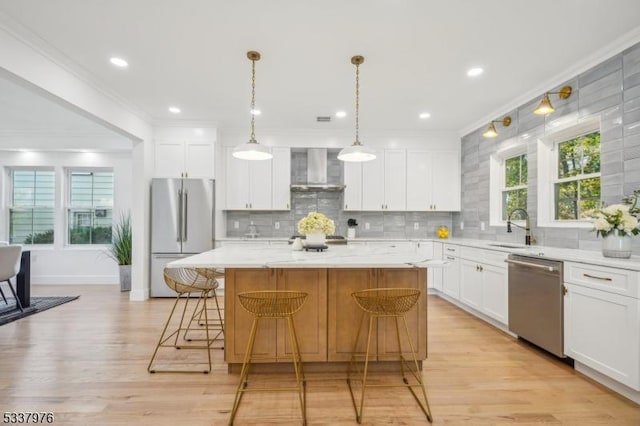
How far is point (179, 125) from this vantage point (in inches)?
194

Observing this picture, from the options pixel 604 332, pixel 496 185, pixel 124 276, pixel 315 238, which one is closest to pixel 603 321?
pixel 604 332

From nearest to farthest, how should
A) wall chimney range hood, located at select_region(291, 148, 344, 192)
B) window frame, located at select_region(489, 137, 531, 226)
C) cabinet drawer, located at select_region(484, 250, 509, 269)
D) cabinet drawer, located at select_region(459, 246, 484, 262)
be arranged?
cabinet drawer, located at select_region(484, 250, 509, 269)
cabinet drawer, located at select_region(459, 246, 484, 262)
window frame, located at select_region(489, 137, 531, 226)
wall chimney range hood, located at select_region(291, 148, 344, 192)

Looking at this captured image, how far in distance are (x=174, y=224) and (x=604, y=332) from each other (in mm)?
4975

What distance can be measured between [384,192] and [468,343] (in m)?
2.84

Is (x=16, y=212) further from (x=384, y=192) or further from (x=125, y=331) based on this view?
(x=384, y=192)

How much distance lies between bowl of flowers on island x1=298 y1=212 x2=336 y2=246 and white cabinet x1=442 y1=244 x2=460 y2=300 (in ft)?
7.11

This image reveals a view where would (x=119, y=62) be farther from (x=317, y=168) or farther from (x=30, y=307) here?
(x=30, y=307)

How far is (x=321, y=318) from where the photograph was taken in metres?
2.43

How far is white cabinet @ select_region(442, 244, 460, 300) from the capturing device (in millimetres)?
4320

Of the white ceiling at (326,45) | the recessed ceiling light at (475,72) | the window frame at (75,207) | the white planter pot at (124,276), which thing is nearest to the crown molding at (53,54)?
the white ceiling at (326,45)

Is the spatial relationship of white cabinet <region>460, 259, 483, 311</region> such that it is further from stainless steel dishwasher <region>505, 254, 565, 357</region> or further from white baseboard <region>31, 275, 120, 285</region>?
white baseboard <region>31, 275, 120, 285</region>

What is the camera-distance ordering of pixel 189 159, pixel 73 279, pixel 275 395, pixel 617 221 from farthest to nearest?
1. pixel 73 279
2. pixel 189 159
3. pixel 617 221
4. pixel 275 395

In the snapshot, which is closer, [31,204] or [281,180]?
[281,180]

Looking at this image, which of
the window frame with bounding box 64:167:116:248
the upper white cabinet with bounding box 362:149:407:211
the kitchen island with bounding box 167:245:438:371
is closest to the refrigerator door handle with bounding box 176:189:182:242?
the window frame with bounding box 64:167:116:248
